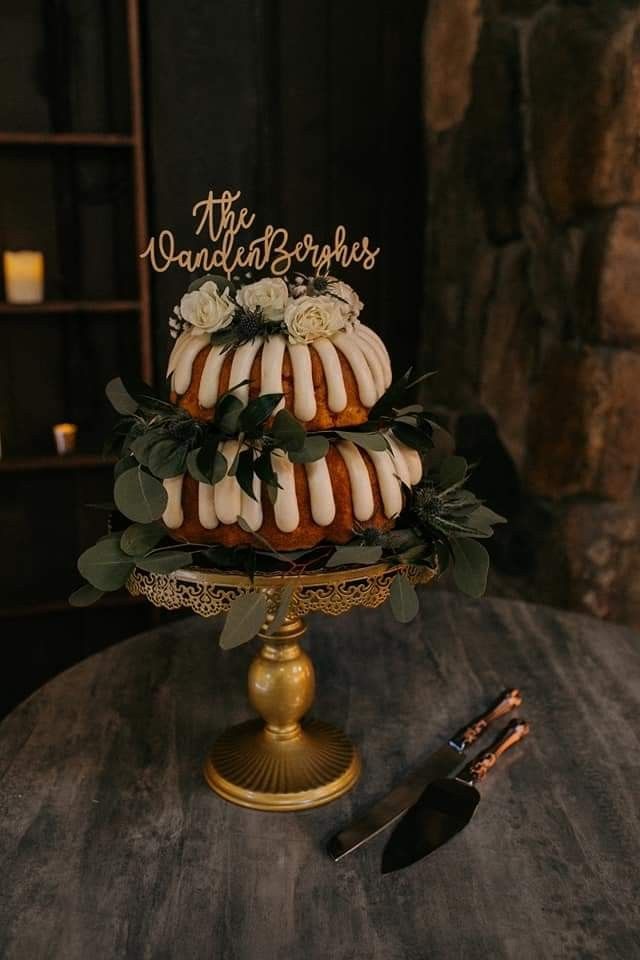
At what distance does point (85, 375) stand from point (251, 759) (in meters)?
1.34

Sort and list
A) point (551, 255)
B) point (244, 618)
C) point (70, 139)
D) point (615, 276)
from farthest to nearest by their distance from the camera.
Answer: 1. point (70, 139)
2. point (551, 255)
3. point (615, 276)
4. point (244, 618)

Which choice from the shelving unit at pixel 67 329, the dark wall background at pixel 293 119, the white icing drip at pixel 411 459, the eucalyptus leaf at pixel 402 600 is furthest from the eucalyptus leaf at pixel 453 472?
the dark wall background at pixel 293 119

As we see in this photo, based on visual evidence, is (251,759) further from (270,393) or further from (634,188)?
(634,188)

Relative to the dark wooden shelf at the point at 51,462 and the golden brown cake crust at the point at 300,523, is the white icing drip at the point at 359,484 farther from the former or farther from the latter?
the dark wooden shelf at the point at 51,462

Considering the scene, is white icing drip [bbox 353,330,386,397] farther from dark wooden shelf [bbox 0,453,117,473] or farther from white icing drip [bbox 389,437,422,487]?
dark wooden shelf [bbox 0,453,117,473]

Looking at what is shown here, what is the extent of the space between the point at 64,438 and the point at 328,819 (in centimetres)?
136

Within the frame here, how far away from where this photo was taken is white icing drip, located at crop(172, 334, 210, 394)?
3.32 feet

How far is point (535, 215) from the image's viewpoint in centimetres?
187

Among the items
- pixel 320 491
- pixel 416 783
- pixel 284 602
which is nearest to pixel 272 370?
pixel 320 491

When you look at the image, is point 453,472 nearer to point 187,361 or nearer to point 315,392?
point 315,392

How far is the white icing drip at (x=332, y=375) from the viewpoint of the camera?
3.20 ft

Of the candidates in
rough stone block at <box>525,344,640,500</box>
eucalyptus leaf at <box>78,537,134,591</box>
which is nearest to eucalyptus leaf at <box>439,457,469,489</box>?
eucalyptus leaf at <box>78,537,134,591</box>

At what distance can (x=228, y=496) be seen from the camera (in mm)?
940

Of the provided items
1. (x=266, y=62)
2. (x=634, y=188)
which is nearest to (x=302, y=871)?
(x=634, y=188)
